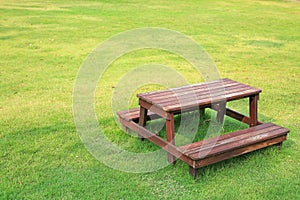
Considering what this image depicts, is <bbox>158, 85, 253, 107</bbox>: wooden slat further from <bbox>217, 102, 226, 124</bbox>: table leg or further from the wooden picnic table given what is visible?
<bbox>217, 102, 226, 124</bbox>: table leg

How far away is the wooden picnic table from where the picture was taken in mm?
4047

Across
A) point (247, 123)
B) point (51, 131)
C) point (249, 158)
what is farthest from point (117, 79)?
point (249, 158)

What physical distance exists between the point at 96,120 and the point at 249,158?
2073mm

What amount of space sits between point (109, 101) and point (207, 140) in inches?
92.4

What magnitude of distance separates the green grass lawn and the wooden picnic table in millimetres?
175

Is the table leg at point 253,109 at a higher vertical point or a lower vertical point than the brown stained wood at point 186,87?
lower

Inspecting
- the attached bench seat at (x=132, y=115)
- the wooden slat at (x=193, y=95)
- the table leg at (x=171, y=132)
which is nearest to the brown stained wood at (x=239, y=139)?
the table leg at (x=171, y=132)

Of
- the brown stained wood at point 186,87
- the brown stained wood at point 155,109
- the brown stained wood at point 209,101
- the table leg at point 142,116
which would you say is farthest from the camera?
the table leg at point 142,116

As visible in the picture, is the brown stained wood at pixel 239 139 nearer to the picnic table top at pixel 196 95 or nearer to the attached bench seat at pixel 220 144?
the attached bench seat at pixel 220 144

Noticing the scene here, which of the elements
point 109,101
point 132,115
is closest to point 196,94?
point 132,115

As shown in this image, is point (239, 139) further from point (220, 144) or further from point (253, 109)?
point (253, 109)

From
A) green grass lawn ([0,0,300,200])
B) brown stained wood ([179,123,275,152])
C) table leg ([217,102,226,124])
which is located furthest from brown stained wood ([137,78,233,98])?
brown stained wood ([179,123,275,152])

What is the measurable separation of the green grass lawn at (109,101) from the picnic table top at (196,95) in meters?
0.59

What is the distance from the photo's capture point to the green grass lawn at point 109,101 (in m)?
3.91
